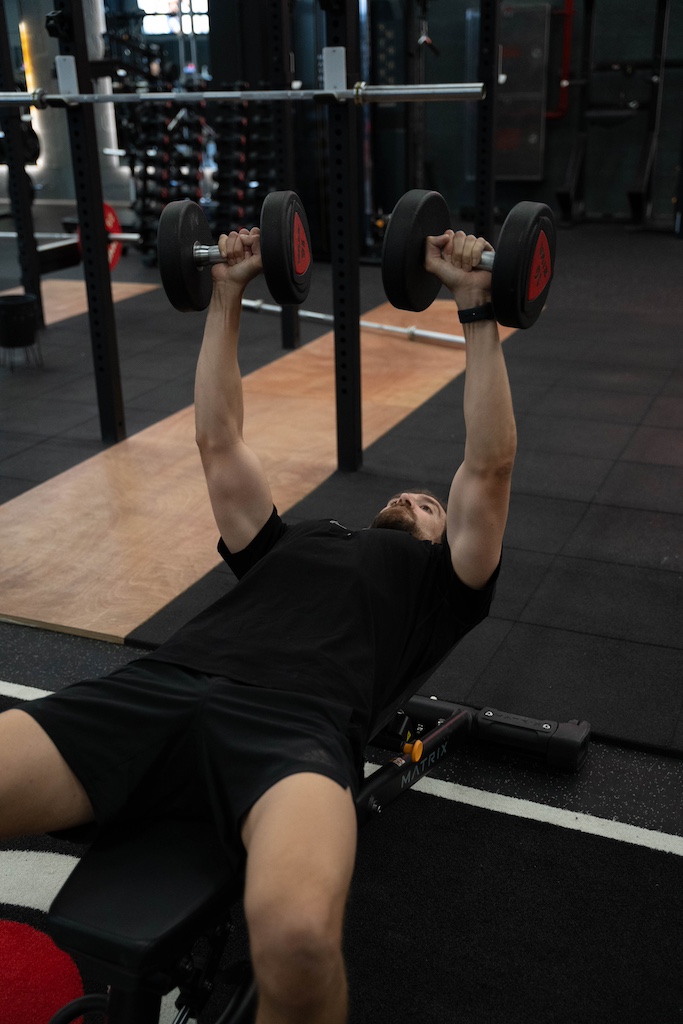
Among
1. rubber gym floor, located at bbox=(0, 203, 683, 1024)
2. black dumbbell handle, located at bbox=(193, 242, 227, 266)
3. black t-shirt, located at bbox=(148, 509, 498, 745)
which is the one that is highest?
black dumbbell handle, located at bbox=(193, 242, 227, 266)

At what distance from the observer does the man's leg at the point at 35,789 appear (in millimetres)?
1470

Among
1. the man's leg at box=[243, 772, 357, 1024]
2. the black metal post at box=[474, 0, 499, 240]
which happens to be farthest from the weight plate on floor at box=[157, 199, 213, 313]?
the black metal post at box=[474, 0, 499, 240]

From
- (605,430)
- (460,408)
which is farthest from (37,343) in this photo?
(605,430)

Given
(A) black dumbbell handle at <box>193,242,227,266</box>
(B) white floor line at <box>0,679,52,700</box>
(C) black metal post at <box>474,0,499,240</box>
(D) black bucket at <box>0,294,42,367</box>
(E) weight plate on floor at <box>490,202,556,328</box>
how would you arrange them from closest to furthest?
(E) weight plate on floor at <box>490,202,556,328</box>
(A) black dumbbell handle at <box>193,242,227,266</box>
(B) white floor line at <box>0,679,52,700</box>
(C) black metal post at <box>474,0,499,240</box>
(D) black bucket at <box>0,294,42,367</box>

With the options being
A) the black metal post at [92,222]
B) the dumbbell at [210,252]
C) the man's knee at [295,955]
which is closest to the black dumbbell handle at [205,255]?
the dumbbell at [210,252]

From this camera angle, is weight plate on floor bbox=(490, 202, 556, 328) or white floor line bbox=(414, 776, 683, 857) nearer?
weight plate on floor bbox=(490, 202, 556, 328)

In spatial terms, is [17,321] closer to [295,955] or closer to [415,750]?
[415,750]

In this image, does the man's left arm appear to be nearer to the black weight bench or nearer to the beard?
the beard

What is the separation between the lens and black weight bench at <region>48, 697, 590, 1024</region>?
127 cm

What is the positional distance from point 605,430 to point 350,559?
108 inches

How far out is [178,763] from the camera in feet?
5.00

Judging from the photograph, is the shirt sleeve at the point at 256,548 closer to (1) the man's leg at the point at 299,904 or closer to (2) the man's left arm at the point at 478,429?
(2) the man's left arm at the point at 478,429

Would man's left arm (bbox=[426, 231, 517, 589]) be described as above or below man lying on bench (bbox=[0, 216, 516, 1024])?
above

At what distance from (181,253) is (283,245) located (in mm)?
222
